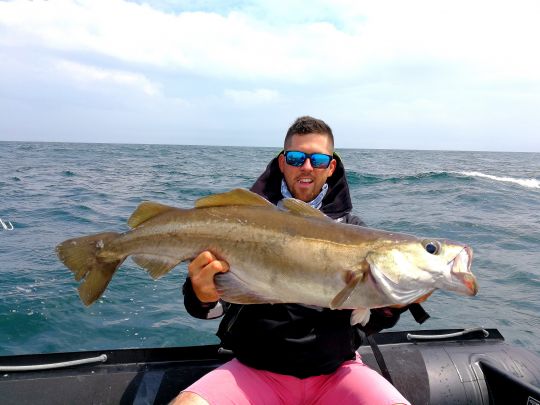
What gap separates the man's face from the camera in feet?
13.2

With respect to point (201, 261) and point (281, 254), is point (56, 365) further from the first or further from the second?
point (281, 254)

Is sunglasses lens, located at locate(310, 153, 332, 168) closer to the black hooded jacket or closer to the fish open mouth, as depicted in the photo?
the black hooded jacket

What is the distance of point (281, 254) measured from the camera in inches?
121

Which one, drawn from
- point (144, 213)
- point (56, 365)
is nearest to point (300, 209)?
point (144, 213)

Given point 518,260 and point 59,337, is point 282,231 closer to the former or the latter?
point 59,337

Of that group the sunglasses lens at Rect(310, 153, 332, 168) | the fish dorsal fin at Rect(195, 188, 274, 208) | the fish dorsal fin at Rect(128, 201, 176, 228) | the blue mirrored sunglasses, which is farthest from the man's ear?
the fish dorsal fin at Rect(128, 201, 176, 228)

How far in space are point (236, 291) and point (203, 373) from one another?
1.63 metres

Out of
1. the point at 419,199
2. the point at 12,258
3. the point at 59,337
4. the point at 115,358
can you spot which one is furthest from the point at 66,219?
the point at 419,199

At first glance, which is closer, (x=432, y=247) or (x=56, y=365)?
(x=432, y=247)

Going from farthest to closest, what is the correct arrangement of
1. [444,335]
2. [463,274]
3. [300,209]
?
[444,335]
[300,209]
[463,274]

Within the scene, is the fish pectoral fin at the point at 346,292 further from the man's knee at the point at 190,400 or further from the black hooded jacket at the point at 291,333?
the man's knee at the point at 190,400

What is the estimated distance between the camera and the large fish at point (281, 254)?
291cm

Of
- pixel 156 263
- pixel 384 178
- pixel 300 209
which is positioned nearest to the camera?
pixel 300 209

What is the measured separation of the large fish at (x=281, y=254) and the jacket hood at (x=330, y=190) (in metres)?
0.97
